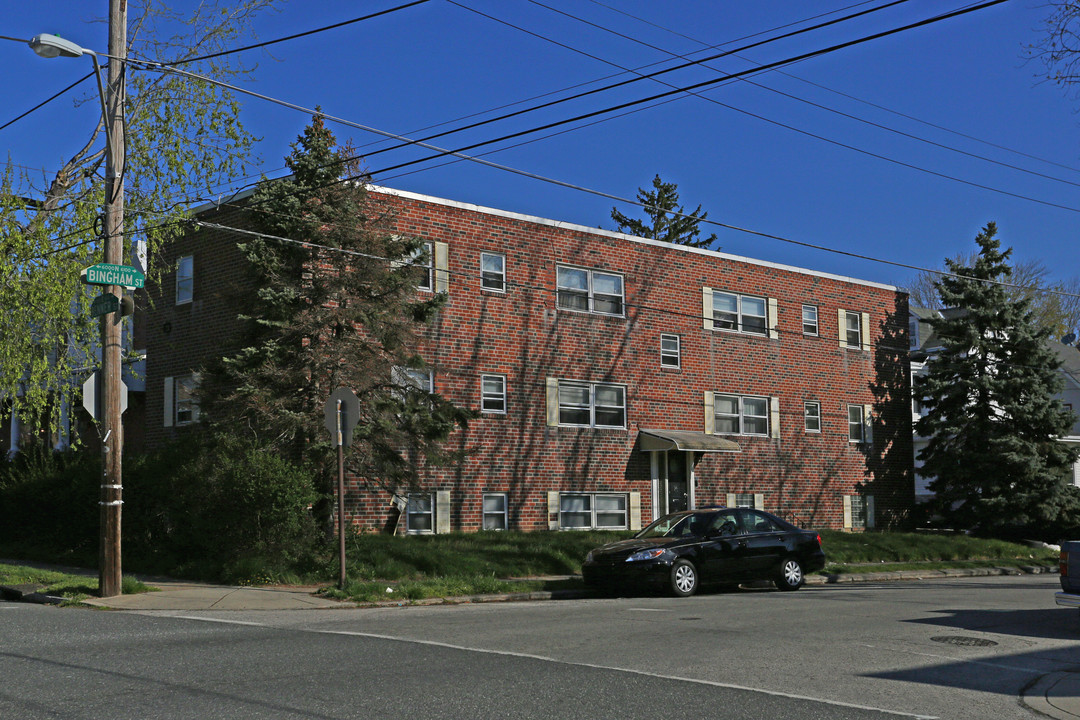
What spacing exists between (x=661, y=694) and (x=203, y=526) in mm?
11724

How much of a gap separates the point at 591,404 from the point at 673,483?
132 inches

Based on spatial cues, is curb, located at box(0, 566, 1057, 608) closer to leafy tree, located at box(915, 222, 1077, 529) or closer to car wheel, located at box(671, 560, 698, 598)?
car wheel, located at box(671, 560, 698, 598)

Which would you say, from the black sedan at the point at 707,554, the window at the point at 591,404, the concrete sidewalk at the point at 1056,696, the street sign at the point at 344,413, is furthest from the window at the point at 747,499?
the concrete sidewalk at the point at 1056,696

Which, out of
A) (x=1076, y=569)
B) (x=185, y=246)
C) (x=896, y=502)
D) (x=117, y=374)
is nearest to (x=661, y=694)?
(x=1076, y=569)

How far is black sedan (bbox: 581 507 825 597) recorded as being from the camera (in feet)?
56.9

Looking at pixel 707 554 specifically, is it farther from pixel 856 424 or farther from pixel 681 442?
pixel 856 424

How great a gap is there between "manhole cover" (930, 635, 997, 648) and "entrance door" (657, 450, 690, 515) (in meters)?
16.1

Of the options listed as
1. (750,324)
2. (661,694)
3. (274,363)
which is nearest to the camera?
(661,694)

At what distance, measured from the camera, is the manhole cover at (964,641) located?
11438mm

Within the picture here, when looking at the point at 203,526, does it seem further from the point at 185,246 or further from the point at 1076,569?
the point at 1076,569

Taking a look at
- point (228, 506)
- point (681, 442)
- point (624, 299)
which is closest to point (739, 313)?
point (624, 299)

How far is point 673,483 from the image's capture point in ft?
93.4

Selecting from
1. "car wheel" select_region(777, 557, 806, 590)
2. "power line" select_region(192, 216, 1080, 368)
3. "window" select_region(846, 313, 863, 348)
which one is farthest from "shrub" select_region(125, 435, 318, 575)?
"window" select_region(846, 313, 863, 348)

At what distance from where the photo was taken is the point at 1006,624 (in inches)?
531
